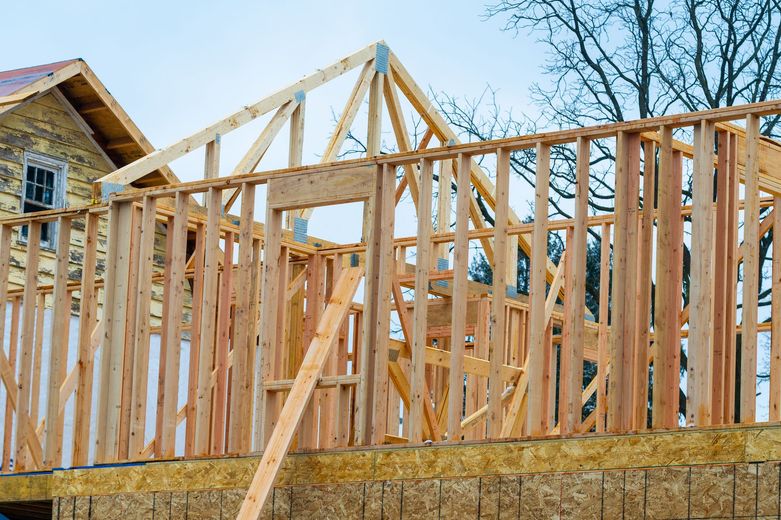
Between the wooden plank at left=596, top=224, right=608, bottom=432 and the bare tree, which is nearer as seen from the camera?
the wooden plank at left=596, top=224, right=608, bottom=432

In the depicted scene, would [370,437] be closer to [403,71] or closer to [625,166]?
[625,166]

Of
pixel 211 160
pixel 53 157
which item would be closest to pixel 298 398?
pixel 211 160

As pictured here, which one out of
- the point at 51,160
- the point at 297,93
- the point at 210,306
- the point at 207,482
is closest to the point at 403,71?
the point at 297,93

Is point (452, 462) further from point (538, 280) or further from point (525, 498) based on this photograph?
point (538, 280)

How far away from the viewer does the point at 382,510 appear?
9625mm

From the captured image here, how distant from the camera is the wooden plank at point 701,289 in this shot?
28.3 ft

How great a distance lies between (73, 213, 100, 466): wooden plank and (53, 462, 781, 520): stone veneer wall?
3.89 feet

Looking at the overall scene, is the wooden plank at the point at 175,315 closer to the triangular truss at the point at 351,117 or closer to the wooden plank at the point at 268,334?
the wooden plank at the point at 268,334

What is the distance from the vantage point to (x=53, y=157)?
19.7 m

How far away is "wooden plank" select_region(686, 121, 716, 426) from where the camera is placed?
864 cm

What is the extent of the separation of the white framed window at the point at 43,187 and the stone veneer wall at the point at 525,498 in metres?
9.16

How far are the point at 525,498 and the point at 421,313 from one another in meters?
1.74

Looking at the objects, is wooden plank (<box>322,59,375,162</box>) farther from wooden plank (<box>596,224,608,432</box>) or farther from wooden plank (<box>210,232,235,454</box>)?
wooden plank (<box>596,224,608,432</box>)

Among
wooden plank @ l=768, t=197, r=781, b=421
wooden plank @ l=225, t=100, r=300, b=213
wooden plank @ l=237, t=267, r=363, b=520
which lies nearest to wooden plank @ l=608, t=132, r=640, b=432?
wooden plank @ l=768, t=197, r=781, b=421
